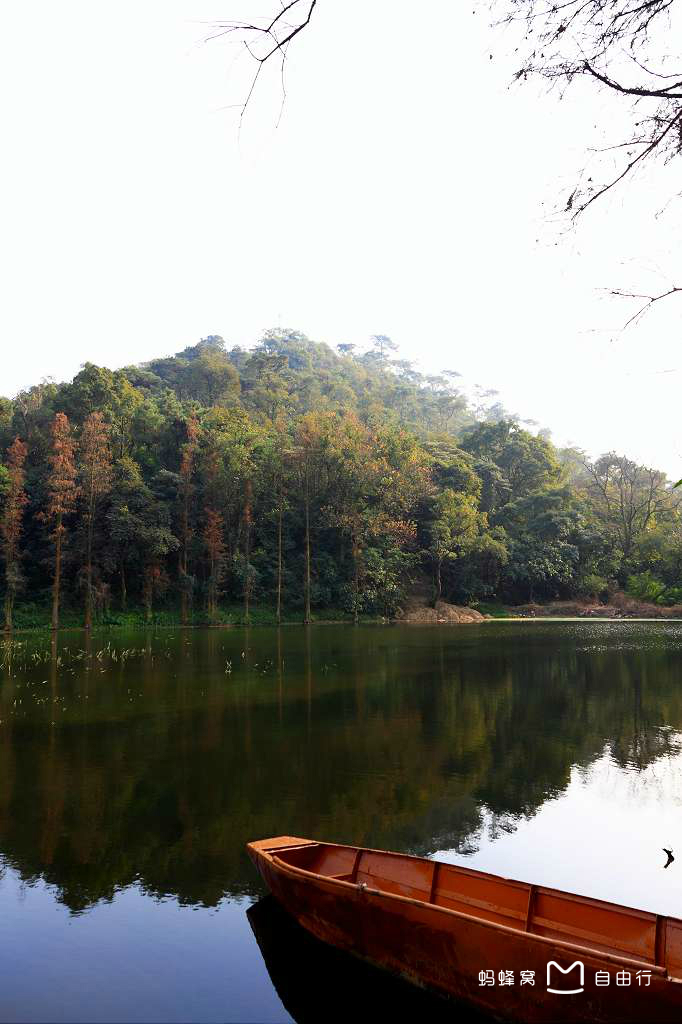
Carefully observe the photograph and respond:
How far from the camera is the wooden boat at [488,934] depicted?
13.3ft

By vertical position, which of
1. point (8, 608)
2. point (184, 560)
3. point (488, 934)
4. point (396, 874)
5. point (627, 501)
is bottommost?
point (396, 874)

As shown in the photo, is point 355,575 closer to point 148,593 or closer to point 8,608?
point 148,593

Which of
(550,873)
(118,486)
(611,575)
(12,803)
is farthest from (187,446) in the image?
(550,873)

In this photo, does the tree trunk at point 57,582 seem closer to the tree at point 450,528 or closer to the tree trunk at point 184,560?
the tree trunk at point 184,560

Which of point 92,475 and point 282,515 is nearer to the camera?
point 92,475

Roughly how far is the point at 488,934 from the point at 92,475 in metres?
33.5

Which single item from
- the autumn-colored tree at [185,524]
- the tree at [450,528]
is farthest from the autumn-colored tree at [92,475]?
the tree at [450,528]

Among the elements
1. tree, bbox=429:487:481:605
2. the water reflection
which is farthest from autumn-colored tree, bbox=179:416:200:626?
tree, bbox=429:487:481:605

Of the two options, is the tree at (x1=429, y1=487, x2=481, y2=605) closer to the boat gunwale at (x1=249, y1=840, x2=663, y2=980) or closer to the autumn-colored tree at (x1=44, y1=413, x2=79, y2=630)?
the autumn-colored tree at (x1=44, y1=413, x2=79, y2=630)

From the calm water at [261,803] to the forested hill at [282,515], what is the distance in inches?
634

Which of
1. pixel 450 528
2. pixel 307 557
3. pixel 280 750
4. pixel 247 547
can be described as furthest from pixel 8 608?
pixel 280 750

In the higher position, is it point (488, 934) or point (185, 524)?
point (185, 524)

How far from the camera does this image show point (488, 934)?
4457 millimetres

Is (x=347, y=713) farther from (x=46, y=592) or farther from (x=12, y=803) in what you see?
(x=46, y=592)
